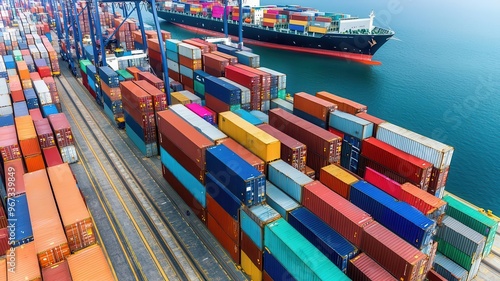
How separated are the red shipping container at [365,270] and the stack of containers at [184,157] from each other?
14243 millimetres

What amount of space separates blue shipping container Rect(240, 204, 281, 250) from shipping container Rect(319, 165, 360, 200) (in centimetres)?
686

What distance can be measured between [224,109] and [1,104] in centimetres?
2846

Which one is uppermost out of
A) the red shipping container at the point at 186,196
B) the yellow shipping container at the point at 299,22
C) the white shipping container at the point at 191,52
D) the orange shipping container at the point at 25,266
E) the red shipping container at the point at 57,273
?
the yellow shipping container at the point at 299,22

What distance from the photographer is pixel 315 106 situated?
40.1 m

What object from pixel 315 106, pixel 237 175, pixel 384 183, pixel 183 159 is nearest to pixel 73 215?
pixel 183 159

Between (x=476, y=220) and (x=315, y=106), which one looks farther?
(x=315, y=106)

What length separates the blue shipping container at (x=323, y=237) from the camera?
23.0 m

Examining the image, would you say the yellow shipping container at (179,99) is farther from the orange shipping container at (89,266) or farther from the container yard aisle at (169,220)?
the orange shipping container at (89,266)

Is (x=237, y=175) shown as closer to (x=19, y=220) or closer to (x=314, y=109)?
(x=19, y=220)

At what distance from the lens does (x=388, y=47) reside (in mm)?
116375

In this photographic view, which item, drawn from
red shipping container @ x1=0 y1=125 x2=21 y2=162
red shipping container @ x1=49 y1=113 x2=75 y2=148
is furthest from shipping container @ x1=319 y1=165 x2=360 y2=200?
red shipping container @ x1=0 y1=125 x2=21 y2=162

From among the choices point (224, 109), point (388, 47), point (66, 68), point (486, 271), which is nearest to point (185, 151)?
point (224, 109)

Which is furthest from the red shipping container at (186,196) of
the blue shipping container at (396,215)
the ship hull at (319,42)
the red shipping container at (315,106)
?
the ship hull at (319,42)

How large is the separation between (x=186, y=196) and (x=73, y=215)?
12.5 meters
